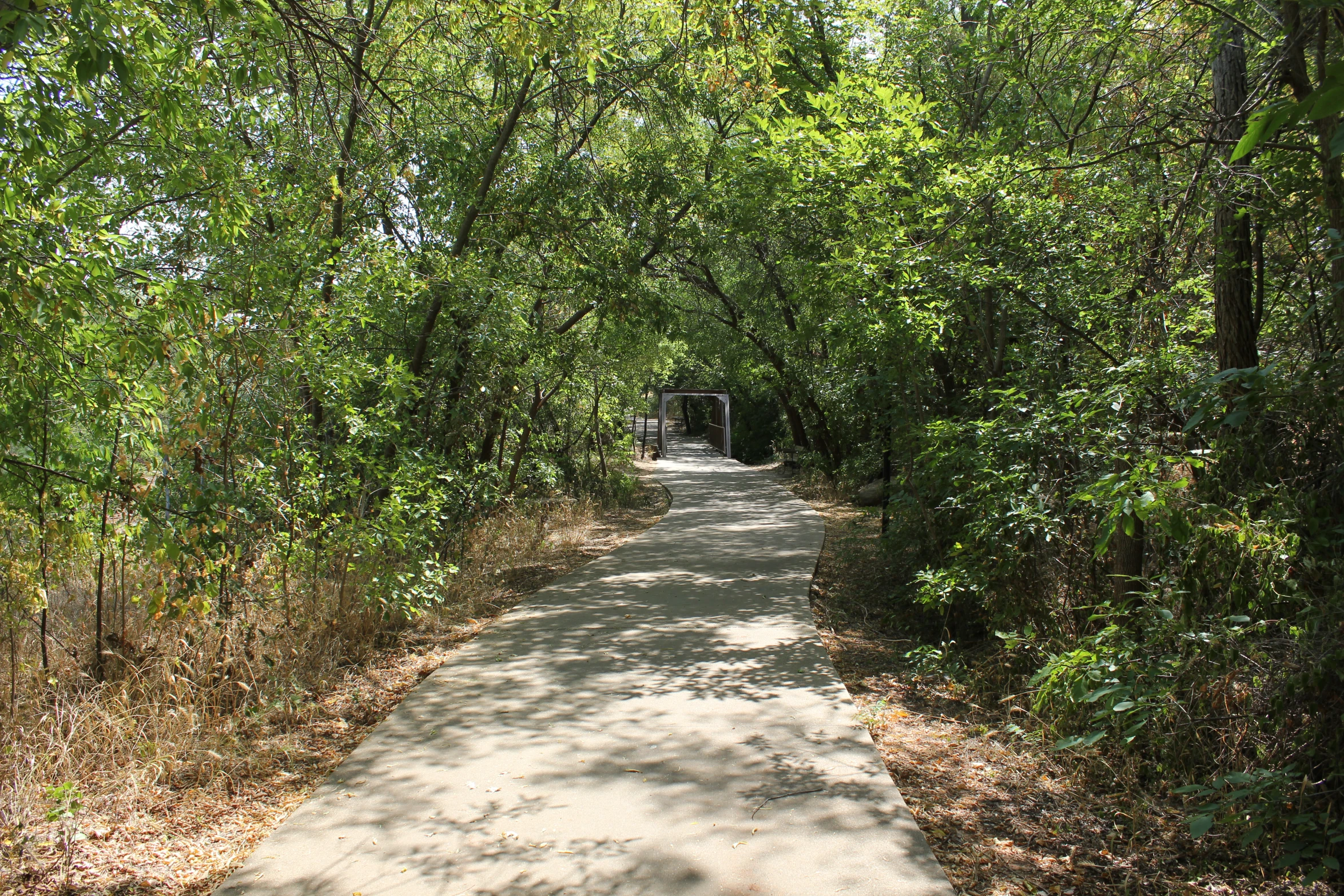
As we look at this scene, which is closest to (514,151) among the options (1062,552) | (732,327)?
(1062,552)

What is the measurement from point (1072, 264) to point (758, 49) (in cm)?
262

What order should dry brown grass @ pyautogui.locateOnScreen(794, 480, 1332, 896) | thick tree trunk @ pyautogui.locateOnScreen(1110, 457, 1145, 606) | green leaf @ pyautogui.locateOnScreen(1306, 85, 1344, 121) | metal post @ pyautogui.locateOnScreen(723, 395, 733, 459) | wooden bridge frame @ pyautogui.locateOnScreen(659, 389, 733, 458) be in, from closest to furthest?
green leaf @ pyautogui.locateOnScreen(1306, 85, 1344, 121) → dry brown grass @ pyautogui.locateOnScreen(794, 480, 1332, 896) → thick tree trunk @ pyautogui.locateOnScreen(1110, 457, 1145, 606) → metal post @ pyautogui.locateOnScreen(723, 395, 733, 459) → wooden bridge frame @ pyautogui.locateOnScreen(659, 389, 733, 458)

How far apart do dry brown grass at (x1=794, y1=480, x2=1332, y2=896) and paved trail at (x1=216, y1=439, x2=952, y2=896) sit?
7.7 inches

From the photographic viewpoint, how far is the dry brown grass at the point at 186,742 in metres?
3.54

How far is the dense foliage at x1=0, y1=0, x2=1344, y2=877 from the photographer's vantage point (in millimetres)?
3490

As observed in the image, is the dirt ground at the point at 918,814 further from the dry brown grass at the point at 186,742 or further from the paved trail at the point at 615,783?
the paved trail at the point at 615,783

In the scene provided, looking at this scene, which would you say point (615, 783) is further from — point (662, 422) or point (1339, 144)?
point (662, 422)

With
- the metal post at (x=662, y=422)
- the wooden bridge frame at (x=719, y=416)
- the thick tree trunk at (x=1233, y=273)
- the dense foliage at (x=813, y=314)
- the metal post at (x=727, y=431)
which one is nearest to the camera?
the dense foliage at (x=813, y=314)

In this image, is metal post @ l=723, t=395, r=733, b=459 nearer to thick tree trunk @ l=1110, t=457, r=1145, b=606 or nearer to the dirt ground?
the dirt ground

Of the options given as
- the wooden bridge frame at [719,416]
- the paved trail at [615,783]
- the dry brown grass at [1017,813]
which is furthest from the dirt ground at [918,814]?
the wooden bridge frame at [719,416]

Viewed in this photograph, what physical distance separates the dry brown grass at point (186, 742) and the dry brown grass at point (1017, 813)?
3.00 meters

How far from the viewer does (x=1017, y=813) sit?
407 cm

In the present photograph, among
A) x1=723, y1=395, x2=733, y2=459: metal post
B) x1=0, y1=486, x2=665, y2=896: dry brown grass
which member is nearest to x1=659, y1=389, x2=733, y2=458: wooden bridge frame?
x1=723, y1=395, x2=733, y2=459: metal post

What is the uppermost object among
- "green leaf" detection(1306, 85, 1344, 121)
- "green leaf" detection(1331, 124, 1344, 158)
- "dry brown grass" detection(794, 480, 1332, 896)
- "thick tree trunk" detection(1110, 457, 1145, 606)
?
"green leaf" detection(1306, 85, 1344, 121)
